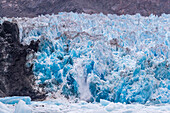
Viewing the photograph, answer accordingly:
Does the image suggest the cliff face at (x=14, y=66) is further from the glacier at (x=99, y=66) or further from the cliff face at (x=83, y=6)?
the cliff face at (x=83, y=6)

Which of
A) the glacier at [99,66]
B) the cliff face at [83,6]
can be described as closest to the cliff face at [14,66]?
the glacier at [99,66]

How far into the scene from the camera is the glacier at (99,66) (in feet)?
17.8

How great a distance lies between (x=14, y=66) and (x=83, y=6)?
7964mm

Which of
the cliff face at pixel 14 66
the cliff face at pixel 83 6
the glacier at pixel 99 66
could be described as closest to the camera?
the glacier at pixel 99 66

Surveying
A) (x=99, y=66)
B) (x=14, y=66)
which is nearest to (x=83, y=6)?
(x=99, y=66)

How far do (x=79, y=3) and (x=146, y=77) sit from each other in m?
8.67

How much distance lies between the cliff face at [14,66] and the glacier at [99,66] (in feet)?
0.61

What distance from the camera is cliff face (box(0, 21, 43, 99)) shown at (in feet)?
18.2

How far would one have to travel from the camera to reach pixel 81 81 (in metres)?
5.82

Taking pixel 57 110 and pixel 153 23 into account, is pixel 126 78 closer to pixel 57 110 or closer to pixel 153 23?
pixel 57 110

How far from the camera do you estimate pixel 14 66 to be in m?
6.00

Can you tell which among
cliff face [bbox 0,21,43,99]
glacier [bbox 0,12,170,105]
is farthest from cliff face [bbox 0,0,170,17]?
cliff face [bbox 0,21,43,99]

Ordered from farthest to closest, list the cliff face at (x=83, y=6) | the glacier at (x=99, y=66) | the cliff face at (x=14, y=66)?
the cliff face at (x=83, y=6) < the cliff face at (x=14, y=66) < the glacier at (x=99, y=66)

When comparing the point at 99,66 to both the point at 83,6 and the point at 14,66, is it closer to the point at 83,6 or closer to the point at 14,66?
the point at 14,66
